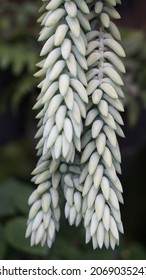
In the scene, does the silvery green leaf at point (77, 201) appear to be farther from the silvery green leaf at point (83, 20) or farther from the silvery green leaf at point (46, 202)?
the silvery green leaf at point (83, 20)

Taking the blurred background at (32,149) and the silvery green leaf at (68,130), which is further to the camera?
the blurred background at (32,149)

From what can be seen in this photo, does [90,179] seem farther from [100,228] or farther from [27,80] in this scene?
[27,80]

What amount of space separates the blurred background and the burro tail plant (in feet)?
1.98

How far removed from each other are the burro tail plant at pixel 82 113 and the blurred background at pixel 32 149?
60cm

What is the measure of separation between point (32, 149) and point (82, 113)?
58.9 inches

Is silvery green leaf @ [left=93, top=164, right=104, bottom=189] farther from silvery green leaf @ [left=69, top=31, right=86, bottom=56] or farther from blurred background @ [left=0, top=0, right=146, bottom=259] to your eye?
blurred background @ [left=0, top=0, right=146, bottom=259]

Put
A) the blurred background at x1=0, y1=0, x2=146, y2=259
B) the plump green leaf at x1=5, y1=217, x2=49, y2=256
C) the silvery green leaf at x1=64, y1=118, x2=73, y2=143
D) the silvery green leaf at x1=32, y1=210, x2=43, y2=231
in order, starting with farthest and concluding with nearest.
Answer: the blurred background at x1=0, y1=0, x2=146, y2=259, the plump green leaf at x1=5, y1=217, x2=49, y2=256, the silvery green leaf at x1=32, y1=210, x2=43, y2=231, the silvery green leaf at x1=64, y1=118, x2=73, y2=143

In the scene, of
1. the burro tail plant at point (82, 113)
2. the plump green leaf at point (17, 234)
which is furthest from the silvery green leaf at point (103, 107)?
the plump green leaf at point (17, 234)

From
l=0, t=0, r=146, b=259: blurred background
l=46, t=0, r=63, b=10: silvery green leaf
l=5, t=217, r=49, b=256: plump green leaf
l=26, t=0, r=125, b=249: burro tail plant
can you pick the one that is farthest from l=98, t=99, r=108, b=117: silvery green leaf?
l=5, t=217, r=49, b=256: plump green leaf

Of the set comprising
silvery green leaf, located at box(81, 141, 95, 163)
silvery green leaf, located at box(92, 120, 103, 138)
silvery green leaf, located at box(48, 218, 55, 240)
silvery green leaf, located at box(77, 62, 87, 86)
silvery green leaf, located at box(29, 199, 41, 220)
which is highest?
silvery green leaf, located at box(77, 62, 87, 86)

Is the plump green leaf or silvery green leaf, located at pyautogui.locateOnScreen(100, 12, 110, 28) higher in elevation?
silvery green leaf, located at pyautogui.locateOnScreen(100, 12, 110, 28)

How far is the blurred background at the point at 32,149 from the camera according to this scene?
1.34 m

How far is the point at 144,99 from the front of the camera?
1.46 m

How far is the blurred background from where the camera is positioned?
4.41 feet
